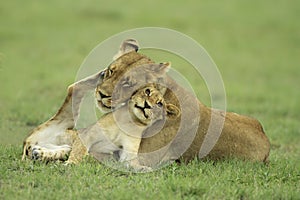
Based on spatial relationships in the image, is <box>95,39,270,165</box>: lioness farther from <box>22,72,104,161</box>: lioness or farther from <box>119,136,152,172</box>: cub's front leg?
<box>22,72,104,161</box>: lioness

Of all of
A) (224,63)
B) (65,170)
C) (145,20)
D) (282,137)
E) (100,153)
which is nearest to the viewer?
(65,170)

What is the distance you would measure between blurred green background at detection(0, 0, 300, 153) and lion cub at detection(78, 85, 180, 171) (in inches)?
71.1

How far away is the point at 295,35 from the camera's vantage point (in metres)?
19.3

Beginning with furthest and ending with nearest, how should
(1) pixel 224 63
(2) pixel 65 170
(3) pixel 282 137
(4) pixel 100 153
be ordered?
1. (1) pixel 224 63
2. (3) pixel 282 137
3. (4) pixel 100 153
4. (2) pixel 65 170

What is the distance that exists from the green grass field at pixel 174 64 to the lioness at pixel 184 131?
0.19 m

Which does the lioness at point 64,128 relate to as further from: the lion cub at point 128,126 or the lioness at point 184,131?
the lioness at point 184,131

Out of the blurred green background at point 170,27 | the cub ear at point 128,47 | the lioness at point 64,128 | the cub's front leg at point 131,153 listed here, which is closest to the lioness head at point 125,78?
A: the cub ear at point 128,47

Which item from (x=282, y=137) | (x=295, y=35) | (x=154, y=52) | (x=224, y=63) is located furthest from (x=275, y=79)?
(x=282, y=137)

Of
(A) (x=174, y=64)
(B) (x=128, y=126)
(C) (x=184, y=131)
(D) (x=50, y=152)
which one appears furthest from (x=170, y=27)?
(B) (x=128, y=126)

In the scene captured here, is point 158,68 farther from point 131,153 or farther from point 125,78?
point 131,153

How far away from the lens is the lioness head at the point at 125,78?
18.5 ft

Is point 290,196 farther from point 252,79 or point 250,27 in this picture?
point 250,27

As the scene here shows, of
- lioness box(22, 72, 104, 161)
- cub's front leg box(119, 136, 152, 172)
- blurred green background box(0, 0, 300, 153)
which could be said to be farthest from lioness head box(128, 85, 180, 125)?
blurred green background box(0, 0, 300, 153)

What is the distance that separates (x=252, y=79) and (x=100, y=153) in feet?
30.2
